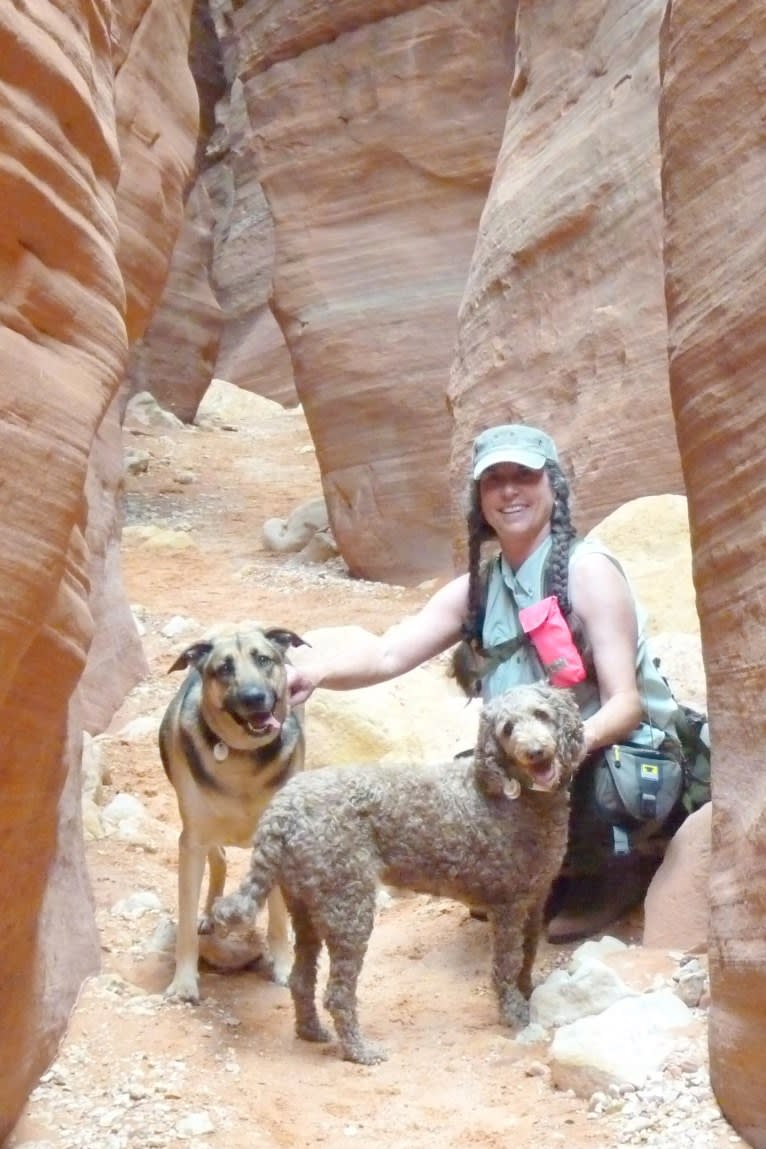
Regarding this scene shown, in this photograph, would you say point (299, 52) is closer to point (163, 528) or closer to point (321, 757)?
point (163, 528)

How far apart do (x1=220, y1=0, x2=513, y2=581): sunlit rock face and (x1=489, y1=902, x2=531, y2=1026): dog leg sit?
7.85m

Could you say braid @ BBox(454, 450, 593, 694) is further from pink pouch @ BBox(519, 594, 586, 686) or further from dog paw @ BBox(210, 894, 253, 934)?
dog paw @ BBox(210, 894, 253, 934)

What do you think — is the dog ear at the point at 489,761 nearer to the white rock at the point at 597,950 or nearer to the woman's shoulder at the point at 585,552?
the white rock at the point at 597,950

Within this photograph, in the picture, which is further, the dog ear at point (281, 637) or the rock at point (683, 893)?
the dog ear at point (281, 637)

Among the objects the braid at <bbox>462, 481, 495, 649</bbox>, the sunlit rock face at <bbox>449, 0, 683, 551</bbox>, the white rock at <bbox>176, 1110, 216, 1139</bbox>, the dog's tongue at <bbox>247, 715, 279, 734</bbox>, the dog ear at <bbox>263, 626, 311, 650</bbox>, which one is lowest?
the white rock at <bbox>176, 1110, 216, 1139</bbox>

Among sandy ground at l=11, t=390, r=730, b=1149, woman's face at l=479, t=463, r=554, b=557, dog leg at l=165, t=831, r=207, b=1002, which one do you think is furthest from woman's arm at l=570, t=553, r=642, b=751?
dog leg at l=165, t=831, r=207, b=1002

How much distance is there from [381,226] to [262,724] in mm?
8911

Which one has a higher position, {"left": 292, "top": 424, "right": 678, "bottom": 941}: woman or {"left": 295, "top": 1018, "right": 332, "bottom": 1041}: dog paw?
{"left": 292, "top": 424, "right": 678, "bottom": 941}: woman

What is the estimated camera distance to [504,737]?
393 cm

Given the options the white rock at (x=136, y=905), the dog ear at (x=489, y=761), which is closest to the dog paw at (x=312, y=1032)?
the dog ear at (x=489, y=761)

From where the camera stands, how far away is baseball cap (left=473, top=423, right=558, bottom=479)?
4422 millimetres

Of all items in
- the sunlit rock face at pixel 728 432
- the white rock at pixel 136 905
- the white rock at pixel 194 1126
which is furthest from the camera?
the white rock at pixel 136 905

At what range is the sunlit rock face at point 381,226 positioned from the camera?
477 inches

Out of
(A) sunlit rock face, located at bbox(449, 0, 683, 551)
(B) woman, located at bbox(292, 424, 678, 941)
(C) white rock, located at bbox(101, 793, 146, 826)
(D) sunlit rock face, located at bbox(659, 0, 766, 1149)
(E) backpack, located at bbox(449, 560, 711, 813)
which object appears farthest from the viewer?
(A) sunlit rock face, located at bbox(449, 0, 683, 551)
